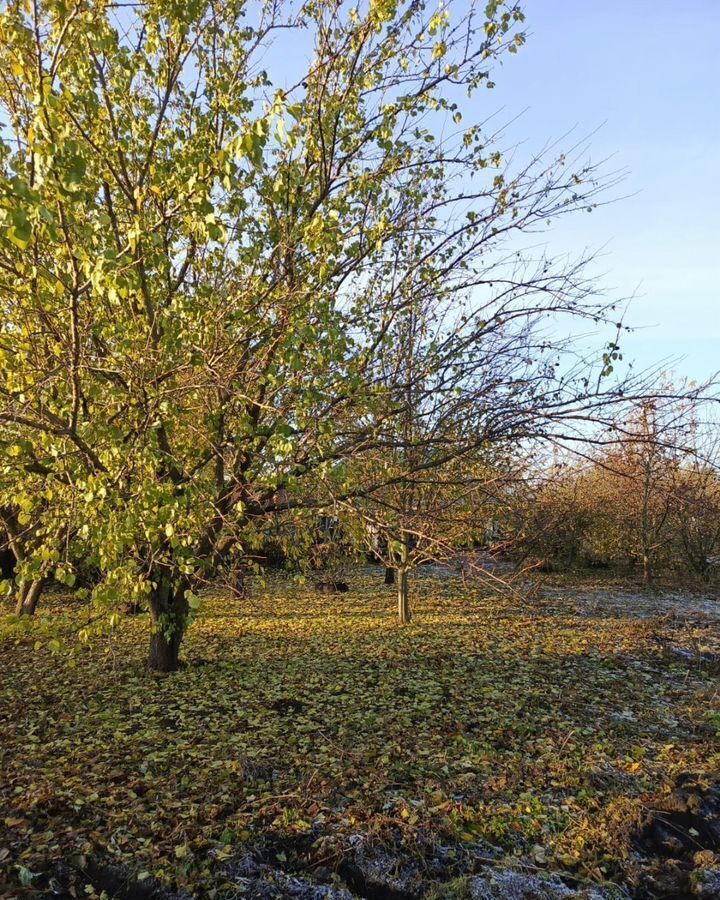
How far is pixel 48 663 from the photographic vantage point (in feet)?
25.9

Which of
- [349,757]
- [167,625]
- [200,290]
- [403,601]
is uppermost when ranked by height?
[200,290]

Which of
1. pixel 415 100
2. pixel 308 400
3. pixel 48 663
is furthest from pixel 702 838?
pixel 48 663

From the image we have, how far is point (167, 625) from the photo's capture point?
672 cm

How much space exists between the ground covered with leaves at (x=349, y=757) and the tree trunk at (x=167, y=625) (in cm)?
24

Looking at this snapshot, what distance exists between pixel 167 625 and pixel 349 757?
2.73m

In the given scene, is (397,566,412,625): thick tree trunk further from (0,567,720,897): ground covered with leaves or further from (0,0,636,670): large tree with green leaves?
(0,0,636,670): large tree with green leaves

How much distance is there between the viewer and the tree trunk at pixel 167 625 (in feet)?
22.2

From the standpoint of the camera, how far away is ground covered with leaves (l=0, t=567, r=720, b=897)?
3645 millimetres

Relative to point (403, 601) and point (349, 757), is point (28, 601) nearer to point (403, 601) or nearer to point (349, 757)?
point (403, 601)

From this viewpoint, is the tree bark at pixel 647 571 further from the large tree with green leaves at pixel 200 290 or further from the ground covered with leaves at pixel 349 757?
the large tree with green leaves at pixel 200 290

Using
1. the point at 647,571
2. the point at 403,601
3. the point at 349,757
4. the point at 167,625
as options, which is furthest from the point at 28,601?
the point at 647,571

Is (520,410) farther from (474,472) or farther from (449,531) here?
(449,531)

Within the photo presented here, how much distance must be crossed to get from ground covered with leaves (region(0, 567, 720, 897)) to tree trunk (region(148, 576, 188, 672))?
24cm

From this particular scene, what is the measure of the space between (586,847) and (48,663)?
22.3 ft
